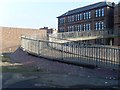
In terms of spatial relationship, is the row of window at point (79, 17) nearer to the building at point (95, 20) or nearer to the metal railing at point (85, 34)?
the building at point (95, 20)

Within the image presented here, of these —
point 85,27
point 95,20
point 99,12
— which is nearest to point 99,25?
point 95,20

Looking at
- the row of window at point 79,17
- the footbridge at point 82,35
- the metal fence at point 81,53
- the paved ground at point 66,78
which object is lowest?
the paved ground at point 66,78

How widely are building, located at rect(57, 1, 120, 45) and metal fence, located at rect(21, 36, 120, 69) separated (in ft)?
108

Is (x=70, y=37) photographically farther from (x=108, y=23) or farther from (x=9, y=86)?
(x=9, y=86)

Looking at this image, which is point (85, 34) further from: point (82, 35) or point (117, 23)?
point (117, 23)

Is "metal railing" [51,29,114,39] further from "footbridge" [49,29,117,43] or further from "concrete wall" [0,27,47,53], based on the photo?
"concrete wall" [0,27,47,53]

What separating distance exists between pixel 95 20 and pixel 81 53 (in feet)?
155

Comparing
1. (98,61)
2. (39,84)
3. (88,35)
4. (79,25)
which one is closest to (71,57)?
(98,61)

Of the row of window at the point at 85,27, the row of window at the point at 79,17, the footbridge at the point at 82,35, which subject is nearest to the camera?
the footbridge at the point at 82,35

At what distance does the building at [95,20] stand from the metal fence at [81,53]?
32.8 meters

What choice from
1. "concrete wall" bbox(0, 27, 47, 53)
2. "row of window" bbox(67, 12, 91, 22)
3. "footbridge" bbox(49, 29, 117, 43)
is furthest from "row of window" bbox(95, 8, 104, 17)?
"concrete wall" bbox(0, 27, 47, 53)

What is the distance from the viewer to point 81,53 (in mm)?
17516

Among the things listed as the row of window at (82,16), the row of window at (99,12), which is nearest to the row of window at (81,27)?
the row of window at (82,16)

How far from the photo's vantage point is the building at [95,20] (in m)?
55.6
